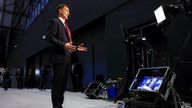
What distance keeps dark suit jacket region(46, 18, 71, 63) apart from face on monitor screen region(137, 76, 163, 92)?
79 centimetres

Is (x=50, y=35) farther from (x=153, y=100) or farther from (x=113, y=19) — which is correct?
(x=113, y=19)

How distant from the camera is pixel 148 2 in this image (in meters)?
4.75

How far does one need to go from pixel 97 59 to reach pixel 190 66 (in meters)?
4.19

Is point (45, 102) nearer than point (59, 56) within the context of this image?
No

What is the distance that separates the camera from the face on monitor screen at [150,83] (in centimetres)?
235

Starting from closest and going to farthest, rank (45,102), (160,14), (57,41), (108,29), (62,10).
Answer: (57,41) → (62,10) → (160,14) → (45,102) → (108,29)

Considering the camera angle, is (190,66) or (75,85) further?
(75,85)

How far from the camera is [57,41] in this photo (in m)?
2.30

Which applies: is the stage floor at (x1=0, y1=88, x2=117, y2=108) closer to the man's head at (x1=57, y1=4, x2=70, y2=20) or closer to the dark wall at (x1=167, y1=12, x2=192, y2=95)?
the dark wall at (x1=167, y1=12, x2=192, y2=95)

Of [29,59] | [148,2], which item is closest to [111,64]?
[148,2]

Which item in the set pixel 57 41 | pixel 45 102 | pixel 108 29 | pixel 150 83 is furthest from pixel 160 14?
pixel 108 29

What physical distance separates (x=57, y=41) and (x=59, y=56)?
0.46ft

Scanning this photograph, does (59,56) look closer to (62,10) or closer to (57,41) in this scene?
(57,41)

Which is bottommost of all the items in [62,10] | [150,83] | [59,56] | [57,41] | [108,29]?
[150,83]
